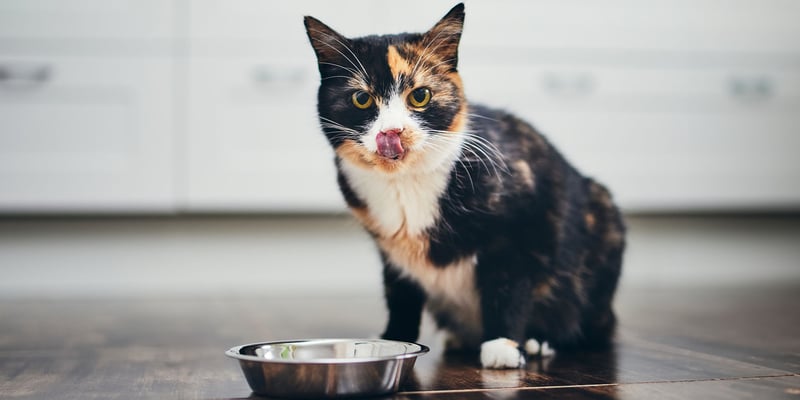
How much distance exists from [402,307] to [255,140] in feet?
3.97

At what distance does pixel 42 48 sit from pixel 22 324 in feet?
3.00

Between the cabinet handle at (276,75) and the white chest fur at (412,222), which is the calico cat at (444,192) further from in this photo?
the cabinet handle at (276,75)

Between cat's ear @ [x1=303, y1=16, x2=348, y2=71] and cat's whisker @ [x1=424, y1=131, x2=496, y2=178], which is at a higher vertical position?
cat's ear @ [x1=303, y1=16, x2=348, y2=71]

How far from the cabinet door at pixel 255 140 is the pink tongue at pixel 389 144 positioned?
124 centimetres

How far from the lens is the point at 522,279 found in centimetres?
114

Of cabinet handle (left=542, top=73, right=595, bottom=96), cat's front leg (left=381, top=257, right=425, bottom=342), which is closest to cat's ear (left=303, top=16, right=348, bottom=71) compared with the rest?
cat's front leg (left=381, top=257, right=425, bottom=342)

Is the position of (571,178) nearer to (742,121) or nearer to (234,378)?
(234,378)

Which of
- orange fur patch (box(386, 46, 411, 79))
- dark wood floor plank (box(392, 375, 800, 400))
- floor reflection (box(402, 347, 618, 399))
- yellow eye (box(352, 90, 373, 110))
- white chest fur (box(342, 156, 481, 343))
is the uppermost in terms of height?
orange fur patch (box(386, 46, 411, 79))

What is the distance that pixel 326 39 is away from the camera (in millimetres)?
1115

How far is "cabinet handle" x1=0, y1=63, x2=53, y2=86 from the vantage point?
222 centimetres

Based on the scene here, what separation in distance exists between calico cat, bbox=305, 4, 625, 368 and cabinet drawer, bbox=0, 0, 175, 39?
1.27m

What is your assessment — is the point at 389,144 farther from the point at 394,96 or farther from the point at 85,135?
the point at 85,135

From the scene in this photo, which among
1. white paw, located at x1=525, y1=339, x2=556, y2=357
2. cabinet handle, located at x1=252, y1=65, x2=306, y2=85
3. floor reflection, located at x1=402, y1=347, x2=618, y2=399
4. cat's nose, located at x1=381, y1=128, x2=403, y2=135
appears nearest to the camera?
floor reflection, located at x1=402, y1=347, x2=618, y2=399

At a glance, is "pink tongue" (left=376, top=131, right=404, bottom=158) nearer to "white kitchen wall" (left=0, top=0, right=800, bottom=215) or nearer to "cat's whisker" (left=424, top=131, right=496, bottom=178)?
"cat's whisker" (left=424, top=131, right=496, bottom=178)
